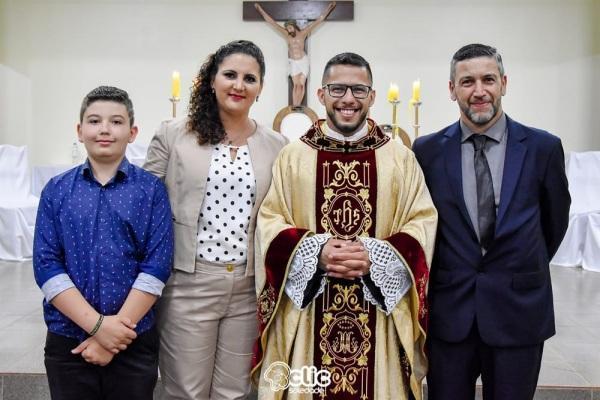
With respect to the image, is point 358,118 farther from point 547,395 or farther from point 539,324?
point 547,395

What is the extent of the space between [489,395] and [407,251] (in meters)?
0.55

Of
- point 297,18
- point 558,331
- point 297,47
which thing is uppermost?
point 297,18

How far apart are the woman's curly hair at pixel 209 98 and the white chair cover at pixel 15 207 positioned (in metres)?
4.10

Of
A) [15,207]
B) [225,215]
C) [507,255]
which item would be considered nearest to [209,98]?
[225,215]

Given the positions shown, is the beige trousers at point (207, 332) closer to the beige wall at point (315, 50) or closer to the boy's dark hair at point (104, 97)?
the boy's dark hair at point (104, 97)

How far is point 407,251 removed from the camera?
1.91m

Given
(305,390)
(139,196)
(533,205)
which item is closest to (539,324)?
(533,205)

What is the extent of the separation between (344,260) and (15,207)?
15.5 ft

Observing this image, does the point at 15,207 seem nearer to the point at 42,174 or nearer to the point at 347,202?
the point at 42,174

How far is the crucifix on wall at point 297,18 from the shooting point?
698cm

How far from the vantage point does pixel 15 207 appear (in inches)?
223

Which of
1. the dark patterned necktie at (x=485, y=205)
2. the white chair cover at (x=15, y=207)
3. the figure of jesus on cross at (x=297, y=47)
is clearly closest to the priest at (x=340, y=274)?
the dark patterned necktie at (x=485, y=205)

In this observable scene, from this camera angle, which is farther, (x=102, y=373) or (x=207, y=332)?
(x=207, y=332)

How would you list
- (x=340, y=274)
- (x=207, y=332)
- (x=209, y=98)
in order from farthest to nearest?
(x=209, y=98)
(x=207, y=332)
(x=340, y=274)
